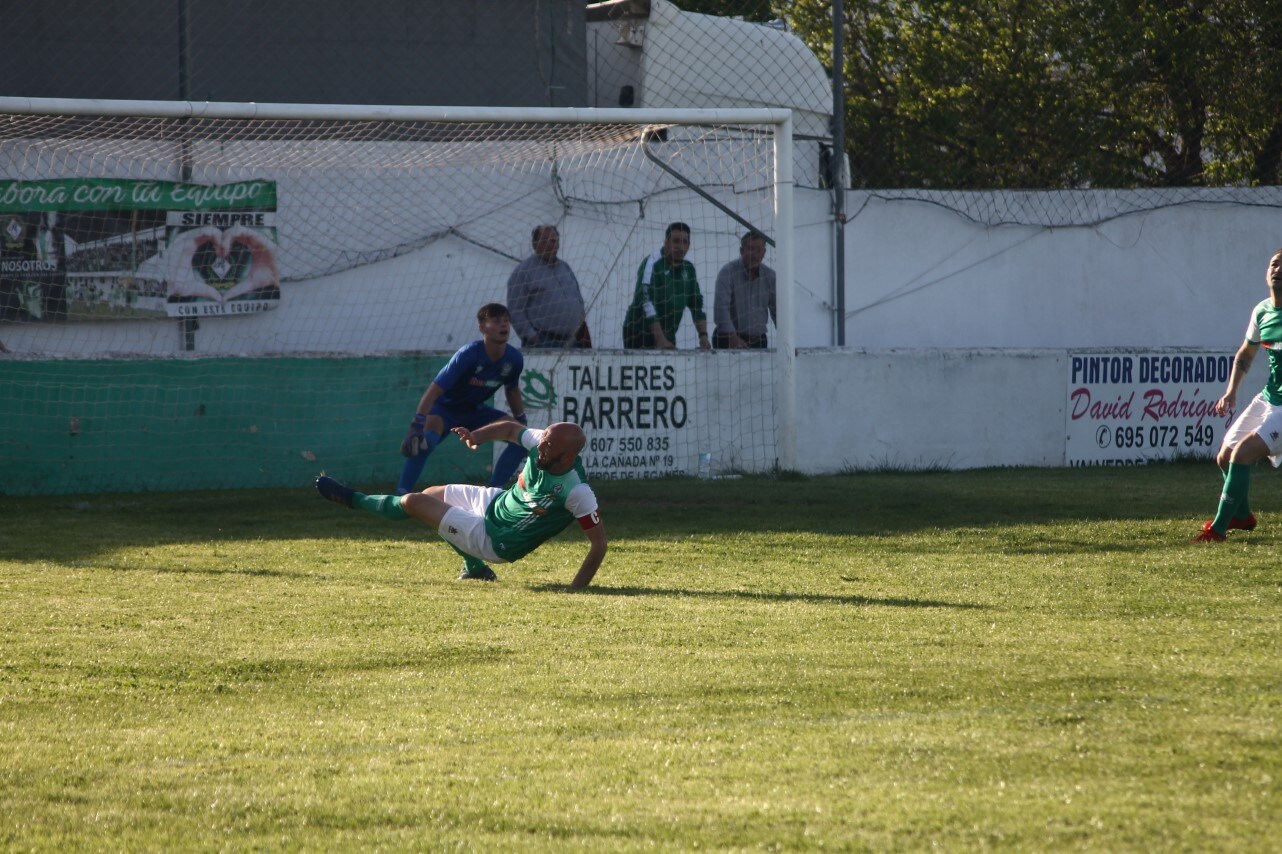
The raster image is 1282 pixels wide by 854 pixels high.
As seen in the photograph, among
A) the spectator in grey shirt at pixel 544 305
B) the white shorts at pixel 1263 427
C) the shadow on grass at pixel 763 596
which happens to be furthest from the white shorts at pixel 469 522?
the spectator in grey shirt at pixel 544 305

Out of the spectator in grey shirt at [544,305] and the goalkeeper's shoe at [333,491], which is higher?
the spectator in grey shirt at [544,305]

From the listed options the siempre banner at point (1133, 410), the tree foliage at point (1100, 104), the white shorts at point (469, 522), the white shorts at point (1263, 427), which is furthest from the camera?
the tree foliage at point (1100, 104)

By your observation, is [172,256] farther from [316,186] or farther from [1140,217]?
[1140,217]

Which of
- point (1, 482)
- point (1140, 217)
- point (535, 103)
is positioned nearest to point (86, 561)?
point (1, 482)

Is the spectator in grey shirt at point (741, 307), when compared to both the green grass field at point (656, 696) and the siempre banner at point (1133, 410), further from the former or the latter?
the green grass field at point (656, 696)

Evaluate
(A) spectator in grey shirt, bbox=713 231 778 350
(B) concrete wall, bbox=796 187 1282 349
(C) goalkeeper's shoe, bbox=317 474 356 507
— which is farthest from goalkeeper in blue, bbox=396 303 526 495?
(B) concrete wall, bbox=796 187 1282 349

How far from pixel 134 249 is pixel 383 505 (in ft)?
24.3

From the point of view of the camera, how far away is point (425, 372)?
13688mm

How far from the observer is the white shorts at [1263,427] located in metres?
8.84

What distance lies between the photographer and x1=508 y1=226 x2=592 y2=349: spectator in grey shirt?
45.4 ft

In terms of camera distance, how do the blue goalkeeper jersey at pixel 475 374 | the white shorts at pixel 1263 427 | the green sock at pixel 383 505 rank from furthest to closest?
the blue goalkeeper jersey at pixel 475 374 < the white shorts at pixel 1263 427 < the green sock at pixel 383 505

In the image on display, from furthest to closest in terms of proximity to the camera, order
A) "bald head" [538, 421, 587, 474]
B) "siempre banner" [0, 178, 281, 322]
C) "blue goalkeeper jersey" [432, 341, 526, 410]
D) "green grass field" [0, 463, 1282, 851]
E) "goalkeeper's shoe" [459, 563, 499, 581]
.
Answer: "siempre banner" [0, 178, 281, 322] → "blue goalkeeper jersey" [432, 341, 526, 410] → "goalkeeper's shoe" [459, 563, 499, 581] → "bald head" [538, 421, 587, 474] → "green grass field" [0, 463, 1282, 851]

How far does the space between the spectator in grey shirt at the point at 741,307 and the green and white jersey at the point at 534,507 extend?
677cm

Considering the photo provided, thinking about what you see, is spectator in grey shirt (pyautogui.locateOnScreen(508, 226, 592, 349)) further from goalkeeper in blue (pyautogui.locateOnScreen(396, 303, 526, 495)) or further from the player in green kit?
the player in green kit
